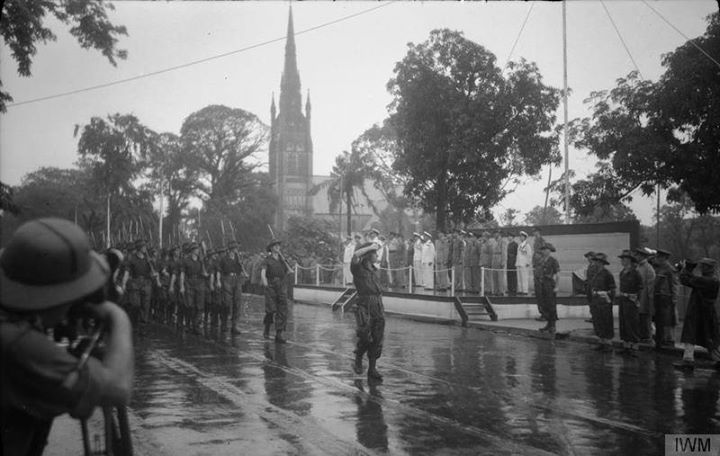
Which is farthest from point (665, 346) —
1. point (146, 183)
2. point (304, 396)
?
point (146, 183)

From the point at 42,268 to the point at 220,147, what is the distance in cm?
6025

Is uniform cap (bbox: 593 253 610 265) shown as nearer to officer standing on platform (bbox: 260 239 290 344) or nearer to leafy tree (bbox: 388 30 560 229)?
officer standing on platform (bbox: 260 239 290 344)

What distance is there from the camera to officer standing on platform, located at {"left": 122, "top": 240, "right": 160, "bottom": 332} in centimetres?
1574

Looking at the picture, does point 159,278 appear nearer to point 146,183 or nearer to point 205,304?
point 205,304

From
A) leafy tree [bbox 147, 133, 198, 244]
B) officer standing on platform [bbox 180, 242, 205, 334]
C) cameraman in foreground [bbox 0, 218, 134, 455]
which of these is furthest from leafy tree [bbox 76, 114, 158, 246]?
cameraman in foreground [bbox 0, 218, 134, 455]

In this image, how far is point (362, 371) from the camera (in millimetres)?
10047

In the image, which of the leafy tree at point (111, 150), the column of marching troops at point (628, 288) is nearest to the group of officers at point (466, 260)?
the column of marching troops at point (628, 288)

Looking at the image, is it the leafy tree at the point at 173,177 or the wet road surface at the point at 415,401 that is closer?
the wet road surface at the point at 415,401

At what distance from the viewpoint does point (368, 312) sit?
9719mm

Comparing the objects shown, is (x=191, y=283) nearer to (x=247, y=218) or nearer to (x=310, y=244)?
(x=310, y=244)

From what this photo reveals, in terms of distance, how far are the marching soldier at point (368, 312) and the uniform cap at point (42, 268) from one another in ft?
24.4

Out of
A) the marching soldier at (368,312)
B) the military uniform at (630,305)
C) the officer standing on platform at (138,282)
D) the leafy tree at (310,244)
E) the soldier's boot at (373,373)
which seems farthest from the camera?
the leafy tree at (310,244)

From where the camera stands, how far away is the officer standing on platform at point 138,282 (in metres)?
15.7

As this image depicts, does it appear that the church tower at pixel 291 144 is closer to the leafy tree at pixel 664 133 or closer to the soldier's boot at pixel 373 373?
the leafy tree at pixel 664 133
